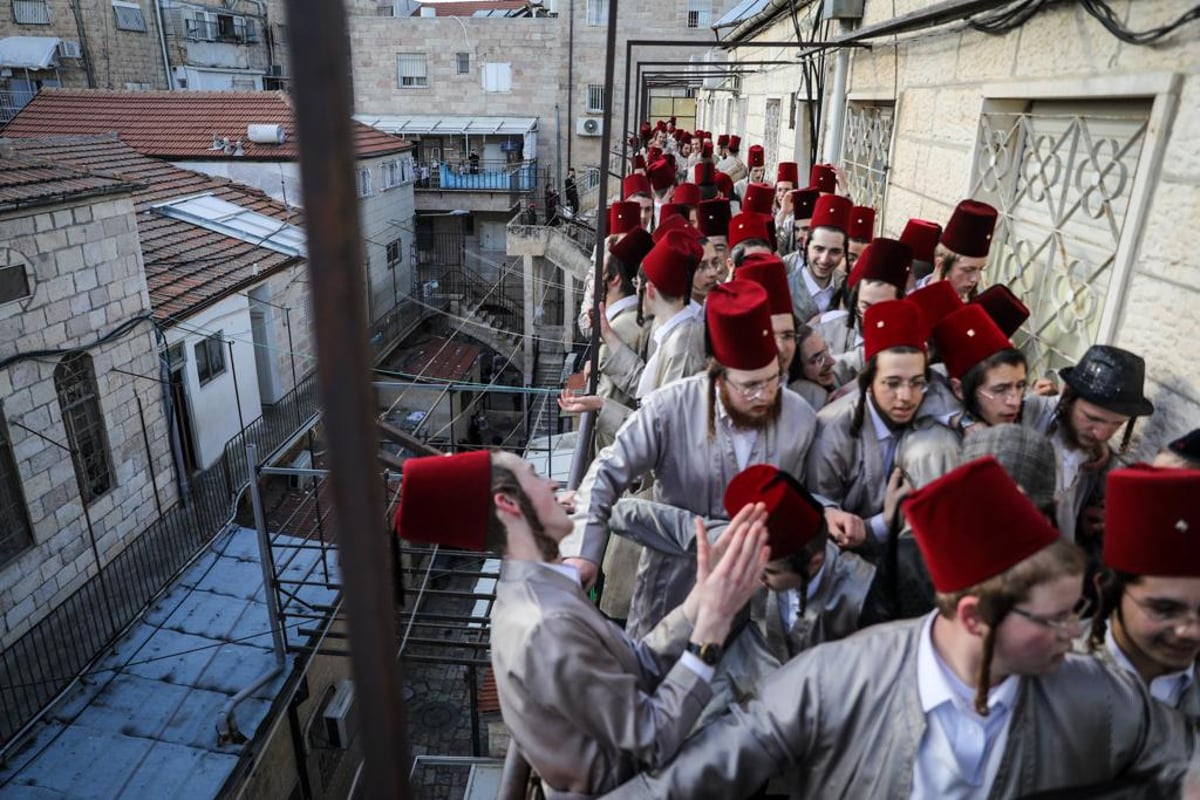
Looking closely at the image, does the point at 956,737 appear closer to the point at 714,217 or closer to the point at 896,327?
the point at 896,327

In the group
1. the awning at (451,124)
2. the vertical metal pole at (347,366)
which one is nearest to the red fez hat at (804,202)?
the vertical metal pole at (347,366)

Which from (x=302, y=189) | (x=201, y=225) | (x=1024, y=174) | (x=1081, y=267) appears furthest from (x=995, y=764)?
(x=201, y=225)

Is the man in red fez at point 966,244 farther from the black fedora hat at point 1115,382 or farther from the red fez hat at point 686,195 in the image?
the red fez hat at point 686,195

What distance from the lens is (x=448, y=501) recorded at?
1.96 metres

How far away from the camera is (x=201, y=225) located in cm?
1470

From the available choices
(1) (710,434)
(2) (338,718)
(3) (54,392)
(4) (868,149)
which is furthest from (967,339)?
(3) (54,392)

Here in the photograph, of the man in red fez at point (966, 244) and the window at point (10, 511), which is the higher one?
the man in red fez at point (966, 244)

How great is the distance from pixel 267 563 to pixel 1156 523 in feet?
26.2

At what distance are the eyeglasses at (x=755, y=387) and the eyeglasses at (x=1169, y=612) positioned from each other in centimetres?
130

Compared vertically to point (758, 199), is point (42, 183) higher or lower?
lower

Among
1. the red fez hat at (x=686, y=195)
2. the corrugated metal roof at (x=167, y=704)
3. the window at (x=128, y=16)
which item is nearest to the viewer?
the corrugated metal roof at (x=167, y=704)

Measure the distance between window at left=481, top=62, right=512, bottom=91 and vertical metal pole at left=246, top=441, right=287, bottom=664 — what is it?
85.7 ft

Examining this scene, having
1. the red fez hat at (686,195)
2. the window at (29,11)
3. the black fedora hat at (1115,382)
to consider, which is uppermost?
the window at (29,11)

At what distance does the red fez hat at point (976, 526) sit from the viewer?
62.0 inches
